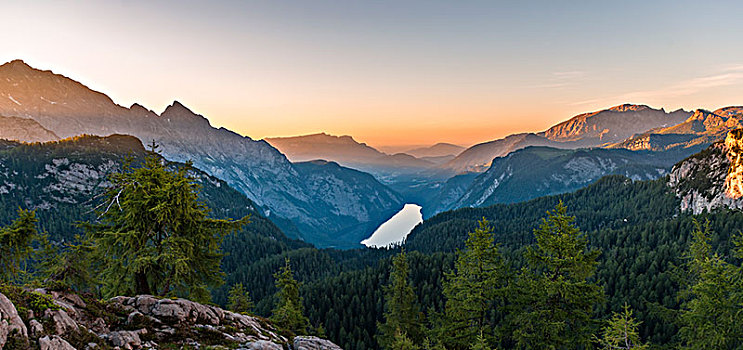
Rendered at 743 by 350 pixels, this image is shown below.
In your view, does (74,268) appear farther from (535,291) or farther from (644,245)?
(644,245)

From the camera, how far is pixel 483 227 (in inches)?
955

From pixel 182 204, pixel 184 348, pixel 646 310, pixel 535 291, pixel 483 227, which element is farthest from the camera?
pixel 646 310

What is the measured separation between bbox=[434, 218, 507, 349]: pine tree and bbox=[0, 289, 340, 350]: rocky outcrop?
425 inches

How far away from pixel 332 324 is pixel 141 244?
232 feet

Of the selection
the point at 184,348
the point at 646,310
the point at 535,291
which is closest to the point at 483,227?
the point at 535,291

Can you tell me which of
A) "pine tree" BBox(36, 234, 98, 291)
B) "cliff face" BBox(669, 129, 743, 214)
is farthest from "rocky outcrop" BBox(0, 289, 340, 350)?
"cliff face" BBox(669, 129, 743, 214)

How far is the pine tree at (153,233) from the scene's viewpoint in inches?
647

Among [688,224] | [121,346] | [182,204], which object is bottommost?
[688,224]

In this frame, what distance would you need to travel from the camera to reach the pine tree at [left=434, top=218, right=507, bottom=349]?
875 inches

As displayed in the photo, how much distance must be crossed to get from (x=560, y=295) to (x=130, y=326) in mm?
23339

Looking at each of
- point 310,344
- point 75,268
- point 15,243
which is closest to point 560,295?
point 310,344

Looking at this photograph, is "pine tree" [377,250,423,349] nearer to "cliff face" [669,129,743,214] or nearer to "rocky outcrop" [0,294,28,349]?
"rocky outcrop" [0,294,28,349]

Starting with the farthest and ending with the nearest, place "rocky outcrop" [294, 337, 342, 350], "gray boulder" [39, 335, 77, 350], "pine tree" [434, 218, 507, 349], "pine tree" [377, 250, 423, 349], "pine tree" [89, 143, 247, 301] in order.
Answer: "pine tree" [377, 250, 423, 349] → "pine tree" [434, 218, 507, 349] → "rocky outcrop" [294, 337, 342, 350] → "pine tree" [89, 143, 247, 301] → "gray boulder" [39, 335, 77, 350]

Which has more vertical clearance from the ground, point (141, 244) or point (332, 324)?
point (141, 244)
